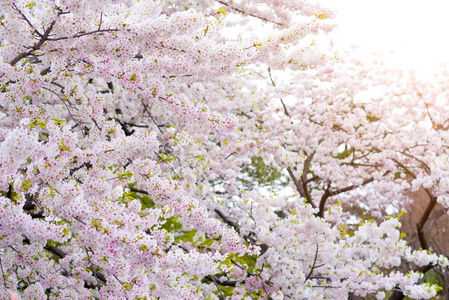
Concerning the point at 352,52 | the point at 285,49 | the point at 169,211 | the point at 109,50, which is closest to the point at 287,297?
the point at 169,211

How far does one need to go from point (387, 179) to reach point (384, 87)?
2486 millimetres

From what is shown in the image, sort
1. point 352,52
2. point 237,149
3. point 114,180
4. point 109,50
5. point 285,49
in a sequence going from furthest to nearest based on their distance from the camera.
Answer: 1. point 352,52
2. point 237,149
3. point 285,49
4. point 114,180
5. point 109,50

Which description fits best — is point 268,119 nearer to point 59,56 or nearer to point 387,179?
point 387,179

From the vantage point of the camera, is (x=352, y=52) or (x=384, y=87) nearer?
(x=384, y=87)

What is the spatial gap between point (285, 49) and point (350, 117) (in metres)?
7.64

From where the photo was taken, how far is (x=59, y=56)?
148 inches

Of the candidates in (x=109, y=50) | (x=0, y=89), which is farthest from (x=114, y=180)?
(x=0, y=89)

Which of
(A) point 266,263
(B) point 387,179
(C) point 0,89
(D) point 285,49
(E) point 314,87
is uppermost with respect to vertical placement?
(D) point 285,49

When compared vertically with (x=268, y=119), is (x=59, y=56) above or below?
above

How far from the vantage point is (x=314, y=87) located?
1279 cm

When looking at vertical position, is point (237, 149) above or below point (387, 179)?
above

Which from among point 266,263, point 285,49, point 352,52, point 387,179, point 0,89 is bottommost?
point 387,179

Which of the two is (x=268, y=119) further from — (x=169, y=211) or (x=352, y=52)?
(x=169, y=211)

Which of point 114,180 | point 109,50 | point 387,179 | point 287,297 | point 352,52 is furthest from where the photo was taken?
point 352,52
